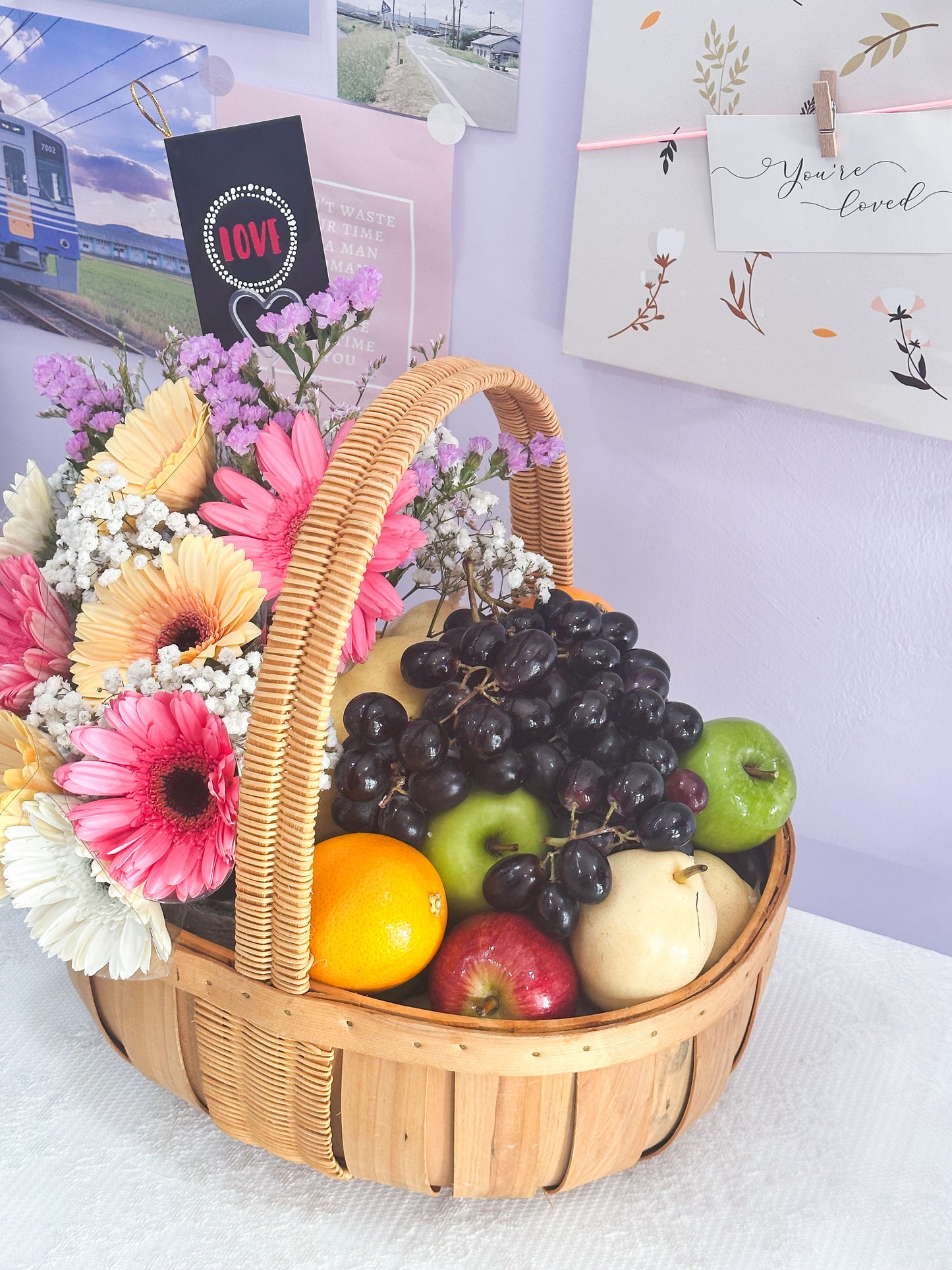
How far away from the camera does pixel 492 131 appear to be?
0.99 m

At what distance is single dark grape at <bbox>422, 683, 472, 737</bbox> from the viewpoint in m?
0.68

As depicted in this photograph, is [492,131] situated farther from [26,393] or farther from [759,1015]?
[759,1015]

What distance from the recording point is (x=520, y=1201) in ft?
2.27

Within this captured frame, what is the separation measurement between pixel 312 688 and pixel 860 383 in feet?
1.97

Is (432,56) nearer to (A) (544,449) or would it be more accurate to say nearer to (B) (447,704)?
(A) (544,449)

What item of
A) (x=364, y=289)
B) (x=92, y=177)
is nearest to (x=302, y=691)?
(x=364, y=289)

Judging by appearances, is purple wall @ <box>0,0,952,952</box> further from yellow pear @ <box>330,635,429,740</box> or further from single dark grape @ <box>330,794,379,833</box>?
single dark grape @ <box>330,794,379,833</box>

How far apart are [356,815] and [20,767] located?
0.22m

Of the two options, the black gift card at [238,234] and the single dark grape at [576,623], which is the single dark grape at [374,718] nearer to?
the single dark grape at [576,623]

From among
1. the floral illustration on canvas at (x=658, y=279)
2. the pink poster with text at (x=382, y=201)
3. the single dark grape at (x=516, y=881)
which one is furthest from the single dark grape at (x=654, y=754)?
the pink poster with text at (x=382, y=201)

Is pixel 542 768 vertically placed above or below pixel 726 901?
above

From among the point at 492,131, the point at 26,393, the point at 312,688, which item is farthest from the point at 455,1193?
the point at 26,393

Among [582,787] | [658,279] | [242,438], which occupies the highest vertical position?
[658,279]

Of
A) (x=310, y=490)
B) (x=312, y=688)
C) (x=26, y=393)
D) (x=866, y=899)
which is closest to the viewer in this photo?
(x=312, y=688)
